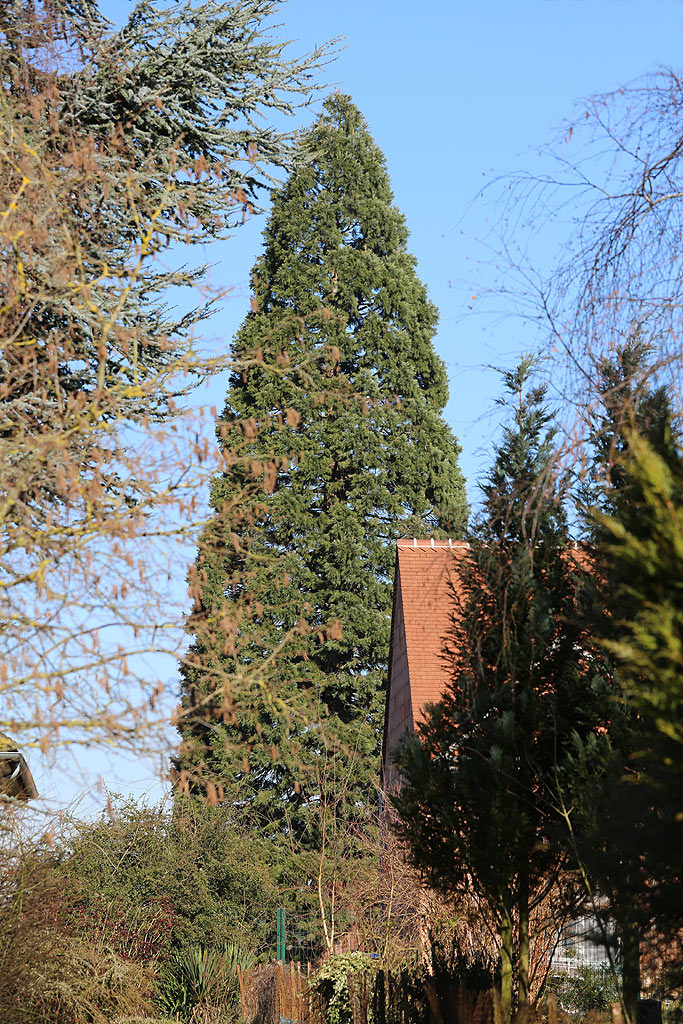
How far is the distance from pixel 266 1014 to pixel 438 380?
19922 millimetres

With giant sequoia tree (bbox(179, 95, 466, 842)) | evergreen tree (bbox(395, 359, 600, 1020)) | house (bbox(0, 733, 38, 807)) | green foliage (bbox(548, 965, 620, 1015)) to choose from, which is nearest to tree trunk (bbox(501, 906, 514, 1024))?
evergreen tree (bbox(395, 359, 600, 1020))

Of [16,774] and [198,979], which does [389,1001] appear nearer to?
[16,774]

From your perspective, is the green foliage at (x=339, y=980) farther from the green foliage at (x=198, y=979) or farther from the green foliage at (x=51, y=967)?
the green foliage at (x=198, y=979)

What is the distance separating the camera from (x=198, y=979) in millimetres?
19891

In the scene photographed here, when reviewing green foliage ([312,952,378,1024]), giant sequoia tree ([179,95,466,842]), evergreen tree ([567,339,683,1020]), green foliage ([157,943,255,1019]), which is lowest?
green foliage ([157,943,255,1019])

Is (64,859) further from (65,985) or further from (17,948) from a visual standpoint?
(17,948)

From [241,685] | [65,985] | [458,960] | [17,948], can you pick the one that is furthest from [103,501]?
[65,985]

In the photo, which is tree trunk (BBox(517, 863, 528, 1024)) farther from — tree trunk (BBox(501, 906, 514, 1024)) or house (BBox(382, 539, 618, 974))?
house (BBox(382, 539, 618, 974))

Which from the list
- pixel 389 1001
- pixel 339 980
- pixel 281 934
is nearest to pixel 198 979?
pixel 281 934

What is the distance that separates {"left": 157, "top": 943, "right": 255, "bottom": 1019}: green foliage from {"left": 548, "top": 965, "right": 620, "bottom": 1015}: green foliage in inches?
273

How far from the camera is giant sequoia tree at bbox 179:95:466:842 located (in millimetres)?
28344

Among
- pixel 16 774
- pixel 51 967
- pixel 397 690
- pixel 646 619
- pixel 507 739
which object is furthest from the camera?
pixel 397 690

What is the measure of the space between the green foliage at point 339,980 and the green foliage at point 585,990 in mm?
2302

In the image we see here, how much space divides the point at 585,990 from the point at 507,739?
23.3 ft
